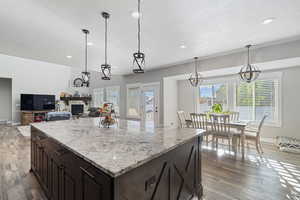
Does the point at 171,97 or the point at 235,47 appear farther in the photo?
the point at 171,97

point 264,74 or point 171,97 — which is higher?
point 264,74

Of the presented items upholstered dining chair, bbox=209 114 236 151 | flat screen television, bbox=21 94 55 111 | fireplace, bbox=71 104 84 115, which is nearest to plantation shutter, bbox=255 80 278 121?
upholstered dining chair, bbox=209 114 236 151

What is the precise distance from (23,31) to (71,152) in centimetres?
333

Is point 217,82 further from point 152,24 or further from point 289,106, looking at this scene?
point 152,24

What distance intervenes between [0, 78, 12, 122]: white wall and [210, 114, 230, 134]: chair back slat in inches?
421

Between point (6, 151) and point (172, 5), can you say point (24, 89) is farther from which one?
point (172, 5)

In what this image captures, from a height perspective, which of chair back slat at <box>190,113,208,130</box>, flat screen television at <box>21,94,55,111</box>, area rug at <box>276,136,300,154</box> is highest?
flat screen television at <box>21,94,55,111</box>

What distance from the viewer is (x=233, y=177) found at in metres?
2.46

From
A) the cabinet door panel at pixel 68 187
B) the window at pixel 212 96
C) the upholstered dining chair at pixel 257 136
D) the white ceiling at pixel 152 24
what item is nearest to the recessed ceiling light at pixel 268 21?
the white ceiling at pixel 152 24

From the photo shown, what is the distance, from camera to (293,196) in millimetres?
1977

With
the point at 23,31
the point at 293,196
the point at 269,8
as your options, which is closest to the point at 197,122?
the point at 293,196

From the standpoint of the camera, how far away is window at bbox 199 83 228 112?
537 centimetres

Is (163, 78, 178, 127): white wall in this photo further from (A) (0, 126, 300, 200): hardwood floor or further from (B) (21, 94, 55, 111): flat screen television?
(B) (21, 94, 55, 111): flat screen television

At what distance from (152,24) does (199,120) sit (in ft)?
8.62
